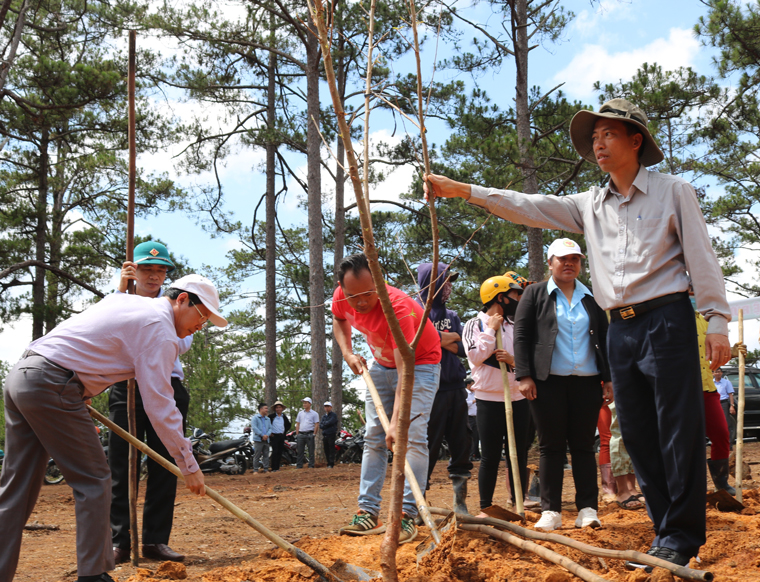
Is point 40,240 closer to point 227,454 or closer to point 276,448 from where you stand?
point 227,454

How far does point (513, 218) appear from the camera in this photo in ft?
11.0

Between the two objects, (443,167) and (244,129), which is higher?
(244,129)

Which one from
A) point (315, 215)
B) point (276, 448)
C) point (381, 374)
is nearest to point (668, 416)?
point (381, 374)

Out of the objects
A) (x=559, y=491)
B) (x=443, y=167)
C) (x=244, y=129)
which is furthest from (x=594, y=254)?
(x=244, y=129)

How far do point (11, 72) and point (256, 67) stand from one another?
689 centimetres

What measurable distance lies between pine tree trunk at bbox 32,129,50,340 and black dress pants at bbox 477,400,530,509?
1437cm

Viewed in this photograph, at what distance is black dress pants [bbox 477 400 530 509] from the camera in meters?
4.82

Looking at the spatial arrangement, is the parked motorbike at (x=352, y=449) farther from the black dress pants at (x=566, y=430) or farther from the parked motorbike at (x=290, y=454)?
the black dress pants at (x=566, y=430)

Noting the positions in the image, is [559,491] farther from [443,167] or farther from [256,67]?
[256,67]

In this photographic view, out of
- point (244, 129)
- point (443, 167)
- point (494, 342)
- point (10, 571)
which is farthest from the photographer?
point (244, 129)

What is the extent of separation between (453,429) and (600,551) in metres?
2.02

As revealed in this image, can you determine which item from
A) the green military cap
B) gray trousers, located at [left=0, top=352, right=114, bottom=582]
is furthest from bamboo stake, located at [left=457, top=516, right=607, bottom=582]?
the green military cap

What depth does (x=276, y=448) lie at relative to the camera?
56.3 ft

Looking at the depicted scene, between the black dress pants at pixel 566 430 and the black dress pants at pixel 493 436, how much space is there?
63 centimetres
